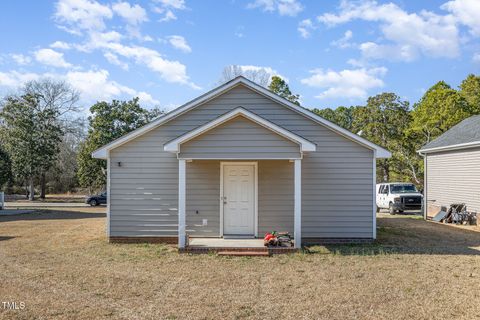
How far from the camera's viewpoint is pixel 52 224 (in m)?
16.5

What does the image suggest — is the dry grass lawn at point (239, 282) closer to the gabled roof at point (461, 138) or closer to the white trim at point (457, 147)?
the white trim at point (457, 147)

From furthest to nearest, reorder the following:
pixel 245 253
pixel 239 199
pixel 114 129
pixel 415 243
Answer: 1. pixel 114 129
2. pixel 239 199
3. pixel 415 243
4. pixel 245 253

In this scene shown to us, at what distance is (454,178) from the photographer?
17453 millimetres

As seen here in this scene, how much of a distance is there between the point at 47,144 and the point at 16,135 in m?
2.39

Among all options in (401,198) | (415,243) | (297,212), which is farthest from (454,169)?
(297,212)

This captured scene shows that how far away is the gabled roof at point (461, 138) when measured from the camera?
16.1 metres

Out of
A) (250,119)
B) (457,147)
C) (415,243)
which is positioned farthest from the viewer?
(457,147)

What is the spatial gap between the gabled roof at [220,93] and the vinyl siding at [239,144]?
1.74m

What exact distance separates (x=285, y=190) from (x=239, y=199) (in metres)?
1.33

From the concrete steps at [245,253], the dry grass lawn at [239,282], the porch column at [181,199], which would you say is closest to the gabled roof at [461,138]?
the dry grass lawn at [239,282]

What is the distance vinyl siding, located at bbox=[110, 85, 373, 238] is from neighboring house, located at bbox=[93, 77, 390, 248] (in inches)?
1.1

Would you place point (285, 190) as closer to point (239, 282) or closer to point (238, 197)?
point (238, 197)

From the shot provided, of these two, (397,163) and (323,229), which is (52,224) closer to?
(323,229)

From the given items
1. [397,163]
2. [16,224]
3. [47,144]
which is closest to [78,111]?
[47,144]
